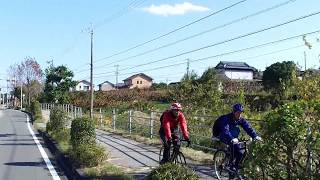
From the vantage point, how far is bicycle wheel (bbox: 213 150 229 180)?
36.4 feet

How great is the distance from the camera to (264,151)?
6.57 metres

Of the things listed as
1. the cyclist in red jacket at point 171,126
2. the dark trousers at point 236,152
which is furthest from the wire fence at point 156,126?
the cyclist in red jacket at point 171,126

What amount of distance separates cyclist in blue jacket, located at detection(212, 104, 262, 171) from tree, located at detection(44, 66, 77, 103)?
45215mm

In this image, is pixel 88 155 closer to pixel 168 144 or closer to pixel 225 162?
pixel 168 144

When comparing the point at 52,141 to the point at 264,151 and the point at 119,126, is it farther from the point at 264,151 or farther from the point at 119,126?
the point at 264,151

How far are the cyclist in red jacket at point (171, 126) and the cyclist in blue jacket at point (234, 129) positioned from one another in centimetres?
142

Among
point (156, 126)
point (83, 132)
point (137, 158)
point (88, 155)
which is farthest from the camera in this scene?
point (156, 126)

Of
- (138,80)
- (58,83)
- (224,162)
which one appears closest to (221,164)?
(224,162)

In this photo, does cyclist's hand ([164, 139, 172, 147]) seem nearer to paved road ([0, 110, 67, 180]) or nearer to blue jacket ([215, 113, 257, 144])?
blue jacket ([215, 113, 257, 144])

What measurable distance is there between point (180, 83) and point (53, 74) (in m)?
33.0

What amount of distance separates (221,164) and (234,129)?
1.04 meters

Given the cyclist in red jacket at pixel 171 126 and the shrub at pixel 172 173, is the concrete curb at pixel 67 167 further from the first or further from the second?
the shrub at pixel 172 173

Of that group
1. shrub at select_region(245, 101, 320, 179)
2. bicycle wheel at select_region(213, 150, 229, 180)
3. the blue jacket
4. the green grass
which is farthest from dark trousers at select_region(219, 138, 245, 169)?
shrub at select_region(245, 101, 320, 179)

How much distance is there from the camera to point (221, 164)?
1135cm
